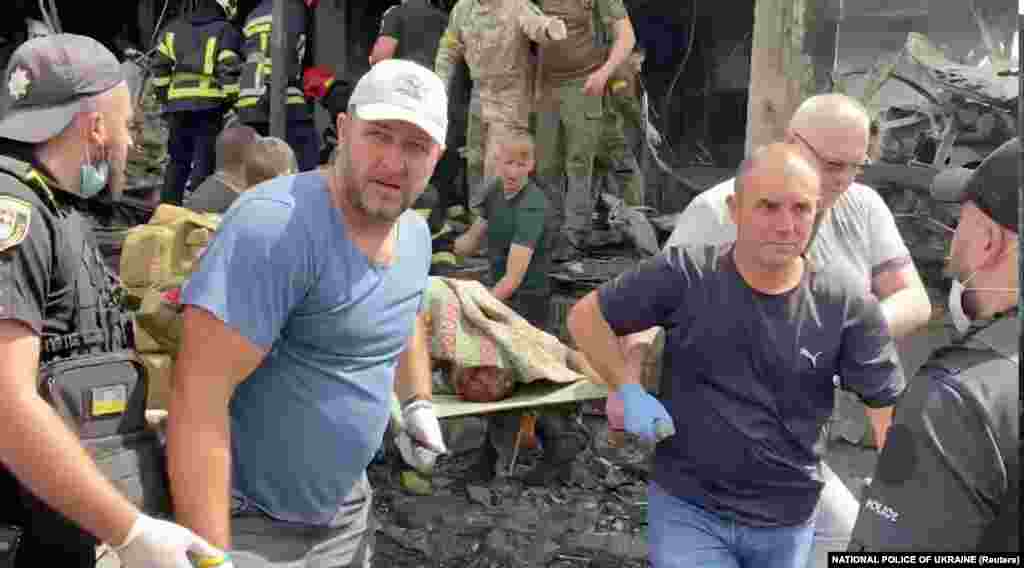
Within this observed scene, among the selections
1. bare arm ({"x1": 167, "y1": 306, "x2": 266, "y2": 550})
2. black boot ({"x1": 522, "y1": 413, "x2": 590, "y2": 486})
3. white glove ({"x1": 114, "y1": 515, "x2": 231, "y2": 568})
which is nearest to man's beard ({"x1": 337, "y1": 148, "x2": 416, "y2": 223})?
bare arm ({"x1": 167, "y1": 306, "x2": 266, "y2": 550})

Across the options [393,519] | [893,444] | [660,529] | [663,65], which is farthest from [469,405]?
[663,65]

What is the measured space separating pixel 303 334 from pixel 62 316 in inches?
17.5

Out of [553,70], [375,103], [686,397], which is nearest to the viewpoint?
[375,103]

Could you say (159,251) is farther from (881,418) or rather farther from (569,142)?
(569,142)

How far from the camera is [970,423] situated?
161cm

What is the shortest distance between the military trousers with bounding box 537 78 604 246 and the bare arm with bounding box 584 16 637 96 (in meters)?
0.19

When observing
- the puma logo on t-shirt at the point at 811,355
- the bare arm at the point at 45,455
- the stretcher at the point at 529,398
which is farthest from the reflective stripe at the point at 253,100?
the bare arm at the point at 45,455

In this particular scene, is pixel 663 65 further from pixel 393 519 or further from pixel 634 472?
pixel 393 519

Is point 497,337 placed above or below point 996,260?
below

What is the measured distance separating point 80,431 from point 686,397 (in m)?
1.38

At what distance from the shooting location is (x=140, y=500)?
2.00 meters

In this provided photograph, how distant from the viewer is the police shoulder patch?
187 centimetres

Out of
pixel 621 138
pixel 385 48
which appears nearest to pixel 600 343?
pixel 385 48

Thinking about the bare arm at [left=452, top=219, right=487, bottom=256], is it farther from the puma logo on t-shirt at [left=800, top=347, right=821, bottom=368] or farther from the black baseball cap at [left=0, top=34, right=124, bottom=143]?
the black baseball cap at [left=0, top=34, right=124, bottom=143]
